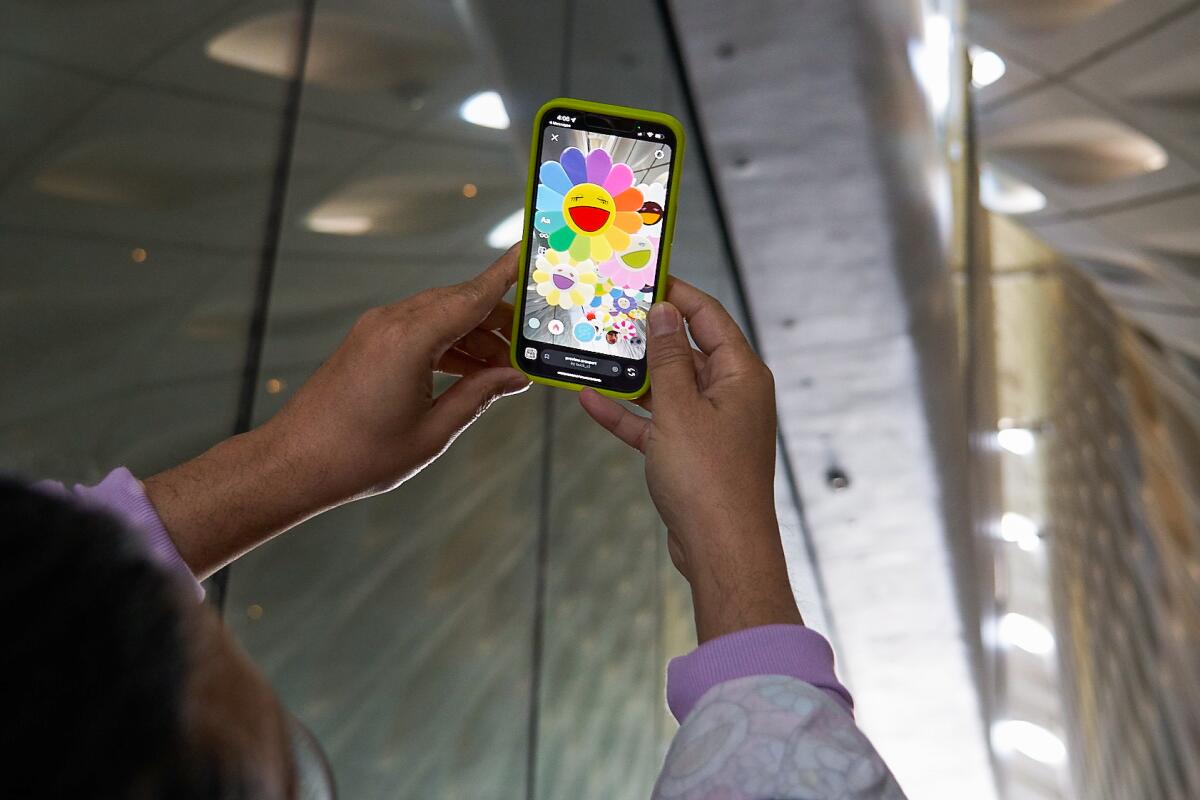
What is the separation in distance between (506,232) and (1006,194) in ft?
32.0

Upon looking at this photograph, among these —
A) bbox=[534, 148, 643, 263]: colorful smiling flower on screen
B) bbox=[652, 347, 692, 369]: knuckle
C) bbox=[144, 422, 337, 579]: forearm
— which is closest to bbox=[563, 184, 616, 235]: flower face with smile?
bbox=[534, 148, 643, 263]: colorful smiling flower on screen

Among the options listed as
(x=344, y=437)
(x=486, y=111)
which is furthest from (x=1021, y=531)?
(x=344, y=437)

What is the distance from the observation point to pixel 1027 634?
18.1m

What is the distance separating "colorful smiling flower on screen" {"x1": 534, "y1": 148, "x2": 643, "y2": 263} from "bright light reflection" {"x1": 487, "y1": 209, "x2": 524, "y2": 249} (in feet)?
2.43

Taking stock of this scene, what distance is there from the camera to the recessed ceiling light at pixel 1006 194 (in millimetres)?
10273

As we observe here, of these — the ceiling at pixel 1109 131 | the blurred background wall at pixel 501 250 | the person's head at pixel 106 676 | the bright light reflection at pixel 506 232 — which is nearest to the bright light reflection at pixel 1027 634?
the ceiling at pixel 1109 131

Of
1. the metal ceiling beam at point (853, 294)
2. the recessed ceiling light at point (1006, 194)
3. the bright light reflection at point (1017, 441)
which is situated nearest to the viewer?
the metal ceiling beam at point (853, 294)

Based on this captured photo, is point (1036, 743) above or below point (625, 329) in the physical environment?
below

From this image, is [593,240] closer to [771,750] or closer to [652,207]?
[652,207]

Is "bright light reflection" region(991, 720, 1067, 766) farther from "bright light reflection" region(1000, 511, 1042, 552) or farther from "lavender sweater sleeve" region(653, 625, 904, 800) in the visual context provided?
"lavender sweater sleeve" region(653, 625, 904, 800)

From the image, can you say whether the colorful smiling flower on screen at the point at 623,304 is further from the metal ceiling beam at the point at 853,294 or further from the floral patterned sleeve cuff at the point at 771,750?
the metal ceiling beam at the point at 853,294

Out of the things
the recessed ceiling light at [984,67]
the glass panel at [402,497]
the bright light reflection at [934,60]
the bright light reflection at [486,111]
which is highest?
the recessed ceiling light at [984,67]

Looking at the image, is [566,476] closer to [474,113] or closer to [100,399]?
[474,113]

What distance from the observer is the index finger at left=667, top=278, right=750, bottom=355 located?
1.42 meters
